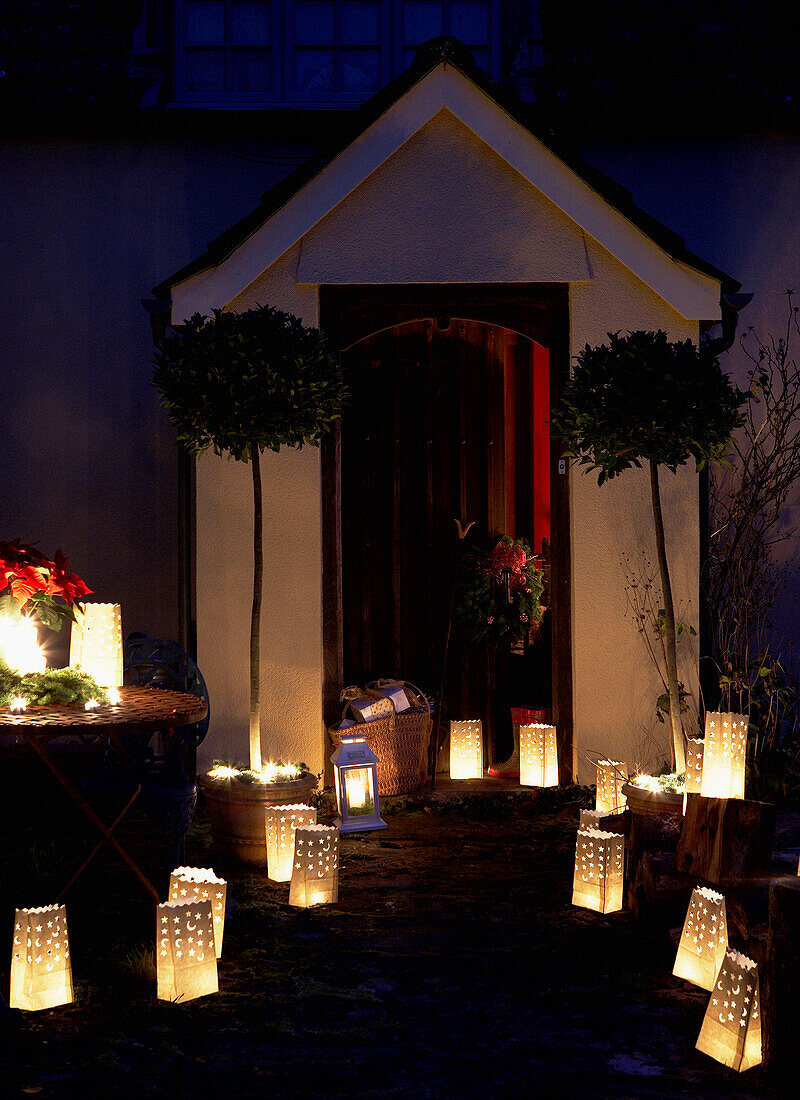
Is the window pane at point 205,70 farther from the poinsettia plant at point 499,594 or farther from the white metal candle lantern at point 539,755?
the white metal candle lantern at point 539,755

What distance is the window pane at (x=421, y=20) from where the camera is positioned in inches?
348

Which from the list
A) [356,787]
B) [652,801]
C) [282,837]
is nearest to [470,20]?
[356,787]

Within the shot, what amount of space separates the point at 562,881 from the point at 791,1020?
85.8 inches

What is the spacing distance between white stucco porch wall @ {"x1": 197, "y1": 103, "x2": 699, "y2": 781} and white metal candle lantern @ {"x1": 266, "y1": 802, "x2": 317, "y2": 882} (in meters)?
1.57

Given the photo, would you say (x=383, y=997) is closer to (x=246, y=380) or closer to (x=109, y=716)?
(x=109, y=716)

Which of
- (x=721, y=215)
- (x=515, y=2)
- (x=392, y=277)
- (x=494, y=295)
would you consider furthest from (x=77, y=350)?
(x=721, y=215)

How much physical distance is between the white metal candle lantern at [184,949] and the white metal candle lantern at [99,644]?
44.5 inches

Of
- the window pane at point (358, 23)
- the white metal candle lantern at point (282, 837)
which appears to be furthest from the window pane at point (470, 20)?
the white metal candle lantern at point (282, 837)

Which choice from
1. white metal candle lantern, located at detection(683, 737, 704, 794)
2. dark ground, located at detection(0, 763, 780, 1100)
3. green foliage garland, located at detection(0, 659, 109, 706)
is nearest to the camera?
dark ground, located at detection(0, 763, 780, 1100)

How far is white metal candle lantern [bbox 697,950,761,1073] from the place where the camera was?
3.32m

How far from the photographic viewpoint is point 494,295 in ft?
23.3

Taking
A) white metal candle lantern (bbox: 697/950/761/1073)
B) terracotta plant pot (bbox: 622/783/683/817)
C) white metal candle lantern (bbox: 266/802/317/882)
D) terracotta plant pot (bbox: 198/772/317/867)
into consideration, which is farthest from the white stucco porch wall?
white metal candle lantern (bbox: 697/950/761/1073)

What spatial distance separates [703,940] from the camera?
A: 13.1 feet

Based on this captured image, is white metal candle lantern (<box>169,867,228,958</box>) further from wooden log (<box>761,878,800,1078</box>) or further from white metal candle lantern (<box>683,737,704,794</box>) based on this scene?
white metal candle lantern (<box>683,737,704,794</box>)
